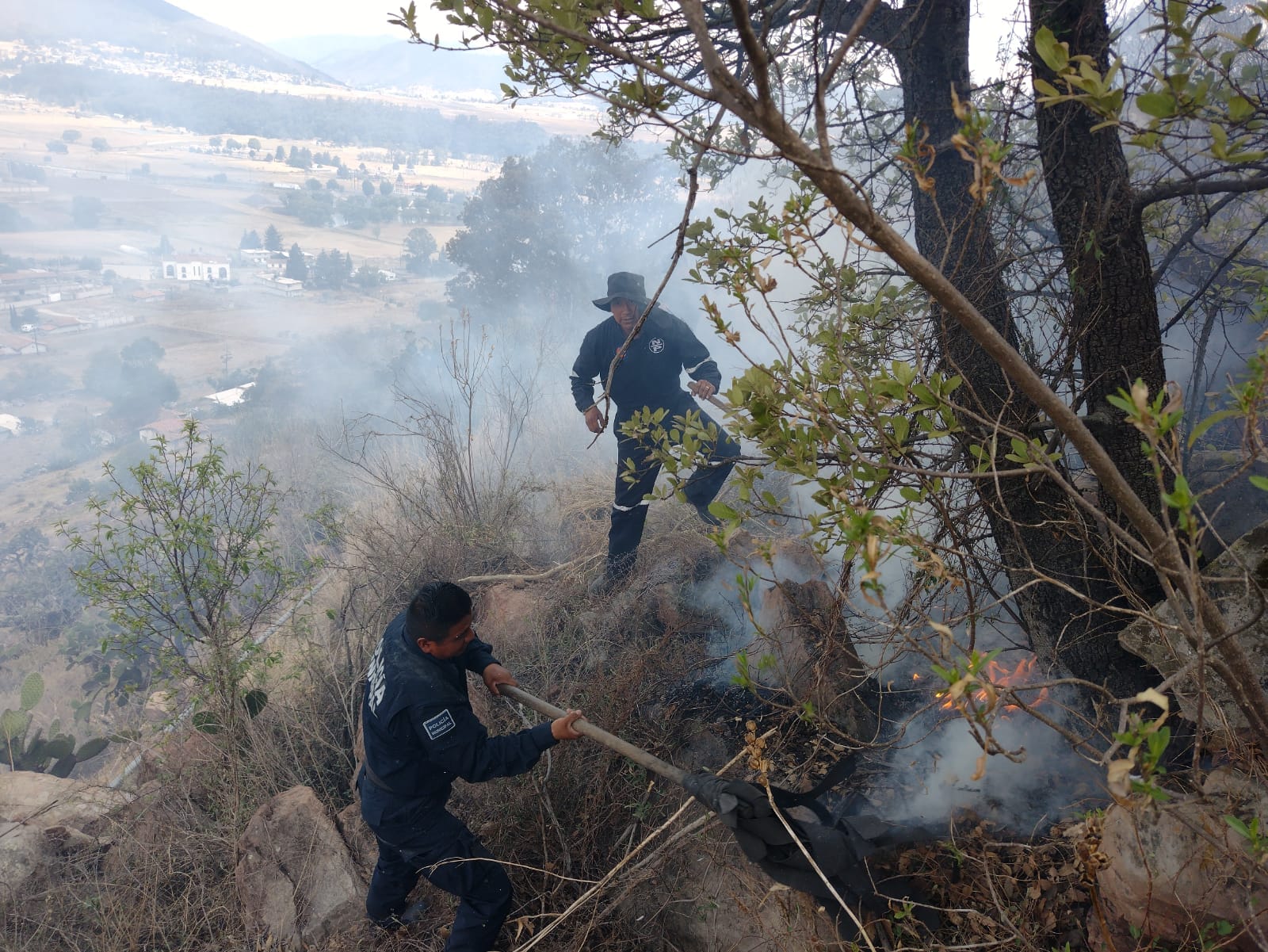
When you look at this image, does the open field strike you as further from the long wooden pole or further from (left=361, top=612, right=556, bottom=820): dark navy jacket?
the long wooden pole

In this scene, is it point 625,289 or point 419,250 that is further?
point 419,250

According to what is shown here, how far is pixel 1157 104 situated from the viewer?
1257 mm

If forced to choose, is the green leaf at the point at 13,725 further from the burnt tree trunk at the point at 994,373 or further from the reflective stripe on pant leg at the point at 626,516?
the burnt tree trunk at the point at 994,373

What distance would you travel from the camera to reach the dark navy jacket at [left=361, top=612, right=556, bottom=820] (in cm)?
297

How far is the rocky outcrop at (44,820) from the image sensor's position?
3.98 m

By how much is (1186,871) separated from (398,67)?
358ft

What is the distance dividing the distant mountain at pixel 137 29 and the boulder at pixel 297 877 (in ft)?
196

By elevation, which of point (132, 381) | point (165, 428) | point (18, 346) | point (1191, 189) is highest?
point (1191, 189)

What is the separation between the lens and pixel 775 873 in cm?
249

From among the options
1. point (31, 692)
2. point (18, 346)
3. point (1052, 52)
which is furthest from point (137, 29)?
point (1052, 52)

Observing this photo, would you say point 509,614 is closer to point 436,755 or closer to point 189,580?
point 189,580

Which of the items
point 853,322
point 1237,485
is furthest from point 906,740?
point 1237,485

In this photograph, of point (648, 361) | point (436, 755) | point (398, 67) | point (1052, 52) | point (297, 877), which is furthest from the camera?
point (398, 67)

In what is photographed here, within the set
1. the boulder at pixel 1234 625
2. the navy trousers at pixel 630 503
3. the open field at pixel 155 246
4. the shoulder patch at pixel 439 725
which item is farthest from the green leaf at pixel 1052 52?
the open field at pixel 155 246
